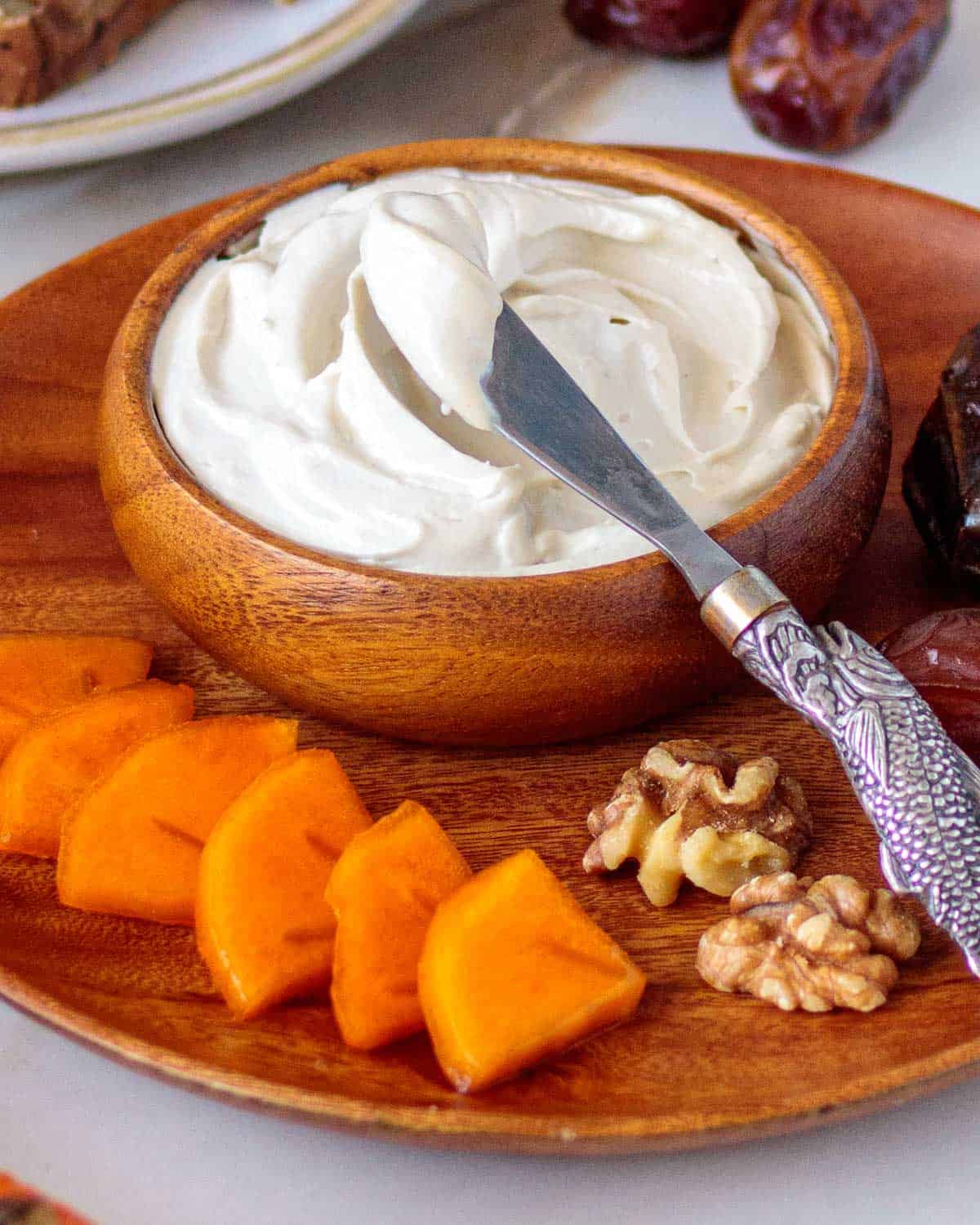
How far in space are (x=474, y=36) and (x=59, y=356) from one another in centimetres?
139

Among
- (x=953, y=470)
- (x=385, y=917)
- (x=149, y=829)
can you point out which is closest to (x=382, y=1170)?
(x=385, y=917)

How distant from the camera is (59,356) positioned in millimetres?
1868

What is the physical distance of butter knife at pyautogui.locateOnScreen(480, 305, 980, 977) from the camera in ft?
3.74

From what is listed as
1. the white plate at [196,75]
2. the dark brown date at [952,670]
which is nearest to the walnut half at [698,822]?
the dark brown date at [952,670]

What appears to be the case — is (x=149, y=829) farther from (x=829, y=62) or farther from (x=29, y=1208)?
(x=829, y=62)

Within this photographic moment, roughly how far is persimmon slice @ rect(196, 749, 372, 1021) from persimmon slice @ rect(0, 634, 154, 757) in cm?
30

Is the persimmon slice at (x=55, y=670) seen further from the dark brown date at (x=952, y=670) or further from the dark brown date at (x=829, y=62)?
the dark brown date at (x=829, y=62)

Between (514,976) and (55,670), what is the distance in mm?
618

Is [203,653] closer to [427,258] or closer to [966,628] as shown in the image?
[427,258]

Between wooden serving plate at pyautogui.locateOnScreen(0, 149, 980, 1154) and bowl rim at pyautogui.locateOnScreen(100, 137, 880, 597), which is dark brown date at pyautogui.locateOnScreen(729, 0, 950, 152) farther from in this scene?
bowl rim at pyautogui.locateOnScreen(100, 137, 880, 597)

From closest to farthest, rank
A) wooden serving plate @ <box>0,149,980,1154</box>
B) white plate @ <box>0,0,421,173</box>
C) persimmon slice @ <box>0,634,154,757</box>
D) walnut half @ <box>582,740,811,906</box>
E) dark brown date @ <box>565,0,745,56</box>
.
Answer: wooden serving plate @ <box>0,149,980,1154</box>, walnut half @ <box>582,740,811,906</box>, persimmon slice @ <box>0,634,154,757</box>, white plate @ <box>0,0,421,173</box>, dark brown date @ <box>565,0,745,56</box>

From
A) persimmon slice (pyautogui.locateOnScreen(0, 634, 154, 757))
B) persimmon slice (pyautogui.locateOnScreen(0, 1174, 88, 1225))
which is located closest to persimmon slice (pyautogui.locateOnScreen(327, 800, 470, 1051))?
persimmon slice (pyautogui.locateOnScreen(0, 1174, 88, 1225))

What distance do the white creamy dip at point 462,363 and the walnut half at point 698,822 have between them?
8.6 inches

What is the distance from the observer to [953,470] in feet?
4.96
